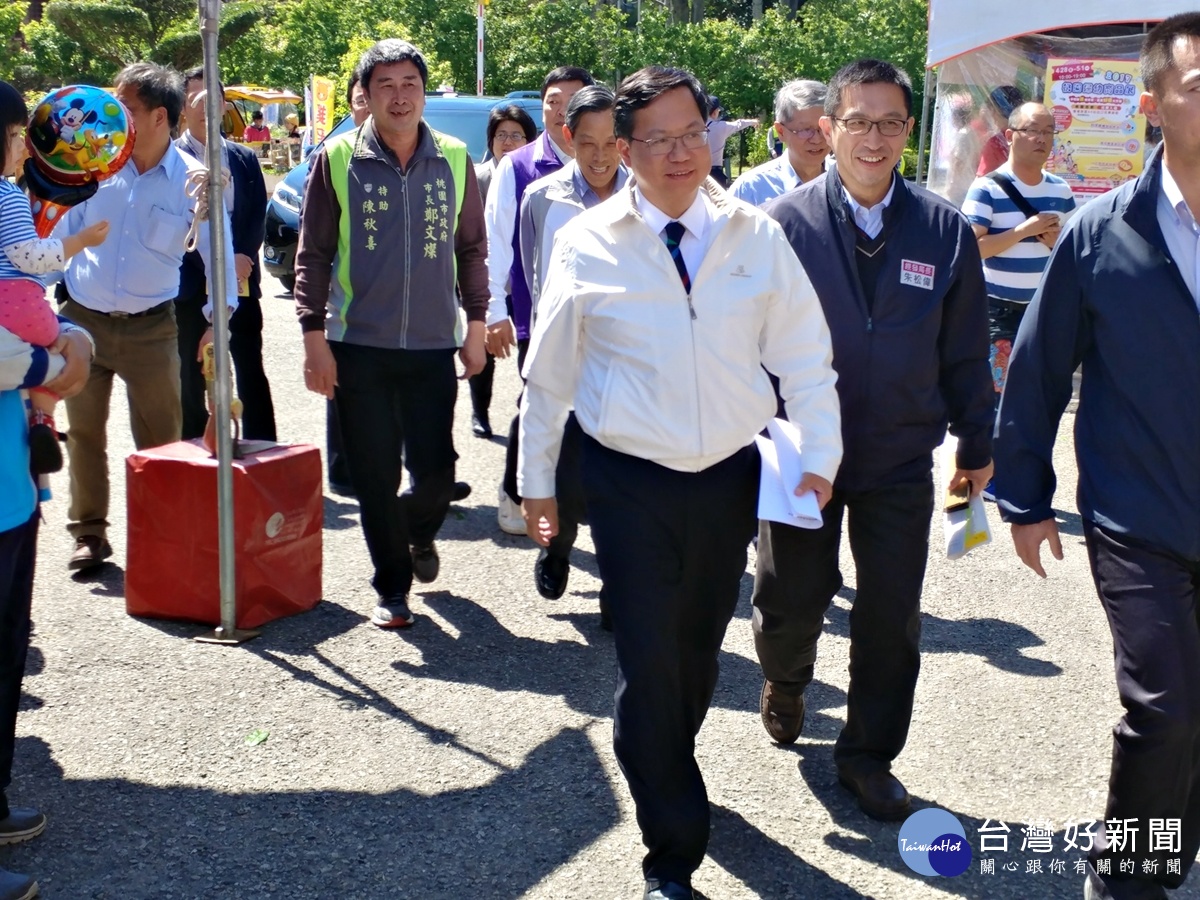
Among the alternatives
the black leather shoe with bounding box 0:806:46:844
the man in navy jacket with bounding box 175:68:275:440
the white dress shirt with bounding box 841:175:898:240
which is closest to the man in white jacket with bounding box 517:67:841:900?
the white dress shirt with bounding box 841:175:898:240

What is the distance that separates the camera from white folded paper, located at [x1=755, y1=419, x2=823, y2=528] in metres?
3.52

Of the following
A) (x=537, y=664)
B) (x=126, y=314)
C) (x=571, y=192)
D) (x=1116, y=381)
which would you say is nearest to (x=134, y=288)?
(x=126, y=314)

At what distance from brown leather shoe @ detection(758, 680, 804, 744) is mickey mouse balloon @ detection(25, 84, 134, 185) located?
2.72m

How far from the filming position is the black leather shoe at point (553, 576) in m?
5.83

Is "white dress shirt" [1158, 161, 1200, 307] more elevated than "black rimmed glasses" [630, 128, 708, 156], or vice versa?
"black rimmed glasses" [630, 128, 708, 156]

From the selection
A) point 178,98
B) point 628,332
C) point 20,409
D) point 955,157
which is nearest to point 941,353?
point 628,332

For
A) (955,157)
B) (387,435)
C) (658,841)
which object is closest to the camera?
(658,841)

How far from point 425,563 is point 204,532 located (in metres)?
1.03

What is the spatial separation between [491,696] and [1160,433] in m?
2.56

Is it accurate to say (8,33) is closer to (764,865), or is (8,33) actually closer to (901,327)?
(901,327)

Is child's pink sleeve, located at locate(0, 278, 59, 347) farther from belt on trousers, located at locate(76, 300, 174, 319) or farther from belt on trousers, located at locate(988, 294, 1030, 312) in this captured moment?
belt on trousers, located at locate(988, 294, 1030, 312)

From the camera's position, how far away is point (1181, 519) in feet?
10.8

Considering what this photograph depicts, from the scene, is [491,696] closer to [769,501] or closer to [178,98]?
[769,501]

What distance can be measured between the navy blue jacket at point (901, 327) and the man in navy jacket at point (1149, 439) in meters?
0.46
